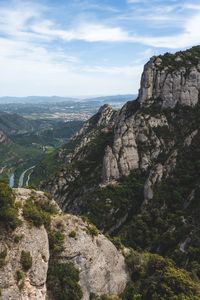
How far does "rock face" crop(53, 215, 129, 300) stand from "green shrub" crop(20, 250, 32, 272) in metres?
8.18

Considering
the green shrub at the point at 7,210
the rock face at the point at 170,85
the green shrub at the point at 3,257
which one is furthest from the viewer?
the rock face at the point at 170,85

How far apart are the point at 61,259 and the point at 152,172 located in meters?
79.8

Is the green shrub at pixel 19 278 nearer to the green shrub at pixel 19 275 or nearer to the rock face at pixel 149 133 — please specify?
the green shrub at pixel 19 275

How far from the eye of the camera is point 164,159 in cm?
14212

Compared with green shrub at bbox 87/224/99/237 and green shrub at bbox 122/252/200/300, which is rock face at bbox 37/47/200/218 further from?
green shrub at bbox 87/224/99/237

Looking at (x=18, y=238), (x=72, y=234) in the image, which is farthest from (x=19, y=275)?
(x=72, y=234)

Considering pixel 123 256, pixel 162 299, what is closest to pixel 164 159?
pixel 123 256

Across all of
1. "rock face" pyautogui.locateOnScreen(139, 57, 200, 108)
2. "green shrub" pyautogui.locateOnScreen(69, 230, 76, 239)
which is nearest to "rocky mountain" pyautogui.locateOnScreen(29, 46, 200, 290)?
"rock face" pyautogui.locateOnScreen(139, 57, 200, 108)

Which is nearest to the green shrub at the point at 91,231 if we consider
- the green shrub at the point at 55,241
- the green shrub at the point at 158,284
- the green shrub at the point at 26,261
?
the green shrub at the point at 55,241

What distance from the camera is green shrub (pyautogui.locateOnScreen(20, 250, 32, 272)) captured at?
50188mm

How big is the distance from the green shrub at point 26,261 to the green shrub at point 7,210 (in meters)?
3.60

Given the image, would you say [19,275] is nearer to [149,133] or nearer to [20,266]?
[20,266]

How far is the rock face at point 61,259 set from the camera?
49031mm

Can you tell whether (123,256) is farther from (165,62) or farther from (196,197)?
(165,62)
